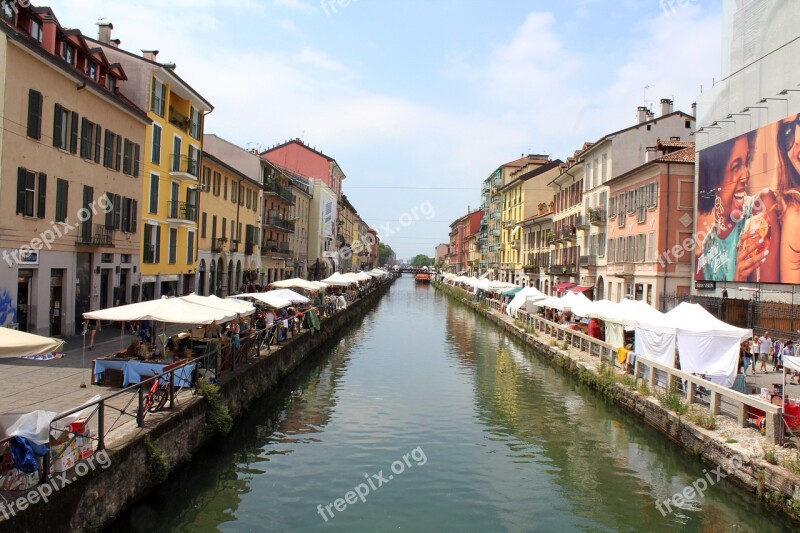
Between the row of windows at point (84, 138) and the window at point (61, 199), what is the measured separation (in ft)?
3.78

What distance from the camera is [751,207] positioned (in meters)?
25.7

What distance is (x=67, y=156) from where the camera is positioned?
66.2 ft

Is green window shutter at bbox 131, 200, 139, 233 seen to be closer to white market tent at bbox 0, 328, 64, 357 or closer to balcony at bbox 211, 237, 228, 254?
balcony at bbox 211, 237, 228, 254

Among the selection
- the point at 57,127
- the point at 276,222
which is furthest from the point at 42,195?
the point at 276,222

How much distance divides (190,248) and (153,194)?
5516 mm

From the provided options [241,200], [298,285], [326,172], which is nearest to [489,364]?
[298,285]

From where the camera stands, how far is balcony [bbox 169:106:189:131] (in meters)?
29.9

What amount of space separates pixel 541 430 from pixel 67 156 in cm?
1717

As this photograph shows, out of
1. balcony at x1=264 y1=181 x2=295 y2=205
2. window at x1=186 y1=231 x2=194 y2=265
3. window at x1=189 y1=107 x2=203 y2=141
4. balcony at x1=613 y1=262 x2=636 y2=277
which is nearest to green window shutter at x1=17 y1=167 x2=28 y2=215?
window at x1=186 y1=231 x2=194 y2=265

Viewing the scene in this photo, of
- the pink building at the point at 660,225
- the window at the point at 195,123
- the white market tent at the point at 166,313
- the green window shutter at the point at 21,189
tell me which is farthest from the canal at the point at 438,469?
the window at the point at 195,123

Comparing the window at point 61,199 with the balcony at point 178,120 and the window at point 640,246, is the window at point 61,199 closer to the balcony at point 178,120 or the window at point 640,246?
the balcony at point 178,120

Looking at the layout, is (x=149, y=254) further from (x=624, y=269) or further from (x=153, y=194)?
(x=624, y=269)

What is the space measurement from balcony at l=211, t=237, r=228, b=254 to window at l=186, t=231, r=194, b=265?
3101 millimetres

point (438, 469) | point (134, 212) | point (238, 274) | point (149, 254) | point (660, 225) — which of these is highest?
point (660, 225)
